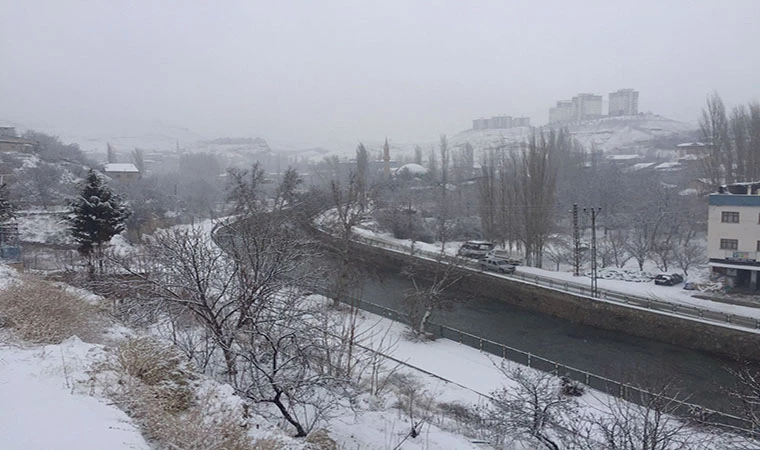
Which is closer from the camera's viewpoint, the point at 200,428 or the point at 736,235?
the point at 200,428

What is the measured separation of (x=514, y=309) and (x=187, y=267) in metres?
12.1

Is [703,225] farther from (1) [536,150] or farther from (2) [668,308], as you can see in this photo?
(2) [668,308]

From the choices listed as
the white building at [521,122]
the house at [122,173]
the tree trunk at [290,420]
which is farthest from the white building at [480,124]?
the tree trunk at [290,420]

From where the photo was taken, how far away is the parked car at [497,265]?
17305 mm

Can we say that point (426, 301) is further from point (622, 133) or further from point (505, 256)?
point (622, 133)

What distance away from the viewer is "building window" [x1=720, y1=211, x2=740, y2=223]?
48.5 ft

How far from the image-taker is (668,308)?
12.7 metres

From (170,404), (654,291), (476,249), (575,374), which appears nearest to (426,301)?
(575,374)

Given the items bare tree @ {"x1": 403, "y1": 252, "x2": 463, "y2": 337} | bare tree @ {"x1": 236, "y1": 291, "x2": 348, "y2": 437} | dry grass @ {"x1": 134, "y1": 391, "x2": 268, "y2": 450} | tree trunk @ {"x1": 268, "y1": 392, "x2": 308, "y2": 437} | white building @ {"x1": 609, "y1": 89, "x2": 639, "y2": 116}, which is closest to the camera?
dry grass @ {"x1": 134, "y1": 391, "x2": 268, "y2": 450}

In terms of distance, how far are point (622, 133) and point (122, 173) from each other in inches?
3168

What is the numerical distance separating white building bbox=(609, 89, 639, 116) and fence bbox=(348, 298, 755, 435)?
109 metres

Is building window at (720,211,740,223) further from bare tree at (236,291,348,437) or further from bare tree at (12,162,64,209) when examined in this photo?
bare tree at (12,162,64,209)

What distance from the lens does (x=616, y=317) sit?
1337 centimetres

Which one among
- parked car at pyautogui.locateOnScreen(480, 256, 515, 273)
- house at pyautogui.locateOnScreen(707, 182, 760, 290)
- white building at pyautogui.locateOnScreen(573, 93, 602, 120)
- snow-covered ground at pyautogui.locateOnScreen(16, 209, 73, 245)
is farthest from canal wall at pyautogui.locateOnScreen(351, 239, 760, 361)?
white building at pyautogui.locateOnScreen(573, 93, 602, 120)
